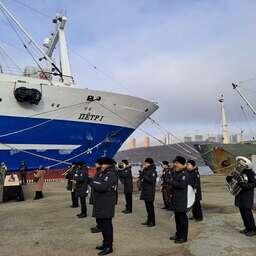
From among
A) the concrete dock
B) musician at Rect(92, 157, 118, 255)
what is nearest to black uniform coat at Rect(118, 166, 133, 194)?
the concrete dock

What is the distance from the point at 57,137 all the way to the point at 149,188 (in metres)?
16.9

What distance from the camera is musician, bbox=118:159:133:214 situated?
13453 millimetres

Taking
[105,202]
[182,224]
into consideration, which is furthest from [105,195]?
[182,224]

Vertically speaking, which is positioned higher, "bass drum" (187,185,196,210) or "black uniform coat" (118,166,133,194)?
"black uniform coat" (118,166,133,194)

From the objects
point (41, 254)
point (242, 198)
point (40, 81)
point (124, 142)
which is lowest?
point (41, 254)

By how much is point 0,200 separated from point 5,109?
842 cm

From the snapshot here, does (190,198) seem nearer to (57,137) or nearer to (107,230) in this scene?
(107,230)

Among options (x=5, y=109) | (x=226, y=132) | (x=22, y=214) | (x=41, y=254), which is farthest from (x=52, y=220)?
(x=226, y=132)

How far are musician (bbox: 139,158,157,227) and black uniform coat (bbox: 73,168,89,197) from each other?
2.08m

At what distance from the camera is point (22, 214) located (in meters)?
13.7

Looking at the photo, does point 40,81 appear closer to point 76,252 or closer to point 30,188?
point 30,188

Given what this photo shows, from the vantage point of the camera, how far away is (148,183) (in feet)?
36.2

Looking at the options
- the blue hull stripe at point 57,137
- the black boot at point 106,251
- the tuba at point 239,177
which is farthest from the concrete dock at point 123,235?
the blue hull stripe at point 57,137

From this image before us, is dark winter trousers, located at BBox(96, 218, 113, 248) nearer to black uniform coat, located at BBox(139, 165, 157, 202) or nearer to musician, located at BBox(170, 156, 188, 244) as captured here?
musician, located at BBox(170, 156, 188, 244)
